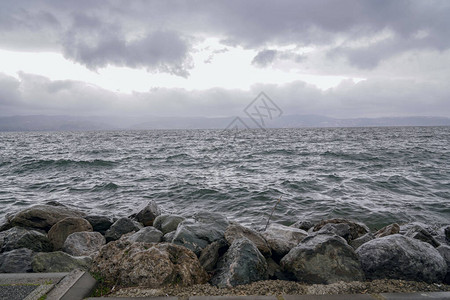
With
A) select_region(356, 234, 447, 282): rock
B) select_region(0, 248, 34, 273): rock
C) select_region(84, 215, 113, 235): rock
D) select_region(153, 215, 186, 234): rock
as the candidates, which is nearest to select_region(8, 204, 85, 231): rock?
select_region(84, 215, 113, 235): rock

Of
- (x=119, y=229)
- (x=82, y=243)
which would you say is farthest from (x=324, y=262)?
(x=119, y=229)

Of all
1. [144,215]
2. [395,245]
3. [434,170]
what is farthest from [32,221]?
[434,170]

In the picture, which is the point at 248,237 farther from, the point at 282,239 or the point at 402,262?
the point at 402,262

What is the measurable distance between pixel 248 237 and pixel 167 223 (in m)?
2.61

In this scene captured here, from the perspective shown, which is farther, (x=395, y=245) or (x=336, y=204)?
(x=336, y=204)

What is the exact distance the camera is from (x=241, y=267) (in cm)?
436

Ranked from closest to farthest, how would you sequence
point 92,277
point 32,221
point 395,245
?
point 92,277, point 395,245, point 32,221

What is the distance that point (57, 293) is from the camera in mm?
3381

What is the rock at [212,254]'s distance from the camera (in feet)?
16.0

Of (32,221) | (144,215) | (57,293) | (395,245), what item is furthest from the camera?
(144,215)

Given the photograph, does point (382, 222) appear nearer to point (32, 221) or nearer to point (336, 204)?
point (336, 204)

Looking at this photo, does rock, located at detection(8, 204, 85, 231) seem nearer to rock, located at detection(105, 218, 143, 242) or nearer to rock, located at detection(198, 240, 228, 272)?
rock, located at detection(105, 218, 143, 242)

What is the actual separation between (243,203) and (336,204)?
3706 mm

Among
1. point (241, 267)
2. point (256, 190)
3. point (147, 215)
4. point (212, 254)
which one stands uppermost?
point (241, 267)
